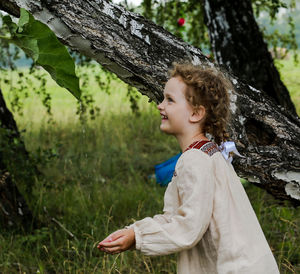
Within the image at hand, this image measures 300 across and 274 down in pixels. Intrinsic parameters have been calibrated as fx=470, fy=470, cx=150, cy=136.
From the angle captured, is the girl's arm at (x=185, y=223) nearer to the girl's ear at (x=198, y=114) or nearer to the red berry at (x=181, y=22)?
the girl's ear at (x=198, y=114)

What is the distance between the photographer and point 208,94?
5.05 ft

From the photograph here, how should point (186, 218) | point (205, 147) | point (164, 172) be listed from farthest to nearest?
point (164, 172)
point (205, 147)
point (186, 218)

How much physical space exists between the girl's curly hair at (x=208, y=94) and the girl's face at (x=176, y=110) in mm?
18

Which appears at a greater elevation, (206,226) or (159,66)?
(159,66)

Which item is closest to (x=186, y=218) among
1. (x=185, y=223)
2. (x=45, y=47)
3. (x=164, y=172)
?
(x=185, y=223)

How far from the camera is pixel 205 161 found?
1437mm

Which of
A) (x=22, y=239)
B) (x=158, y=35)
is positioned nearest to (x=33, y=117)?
(x=22, y=239)

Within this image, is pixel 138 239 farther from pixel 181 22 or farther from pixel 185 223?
pixel 181 22

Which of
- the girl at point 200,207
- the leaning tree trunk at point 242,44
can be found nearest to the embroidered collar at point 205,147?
the girl at point 200,207

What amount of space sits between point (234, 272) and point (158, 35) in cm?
97

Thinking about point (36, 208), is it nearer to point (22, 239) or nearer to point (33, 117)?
point (22, 239)

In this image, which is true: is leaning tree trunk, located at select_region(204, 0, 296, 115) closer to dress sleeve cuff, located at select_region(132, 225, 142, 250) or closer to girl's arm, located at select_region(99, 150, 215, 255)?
girl's arm, located at select_region(99, 150, 215, 255)

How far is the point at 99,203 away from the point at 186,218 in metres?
1.93

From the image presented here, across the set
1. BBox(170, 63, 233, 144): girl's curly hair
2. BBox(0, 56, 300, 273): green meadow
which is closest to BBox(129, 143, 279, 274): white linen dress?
BBox(170, 63, 233, 144): girl's curly hair
